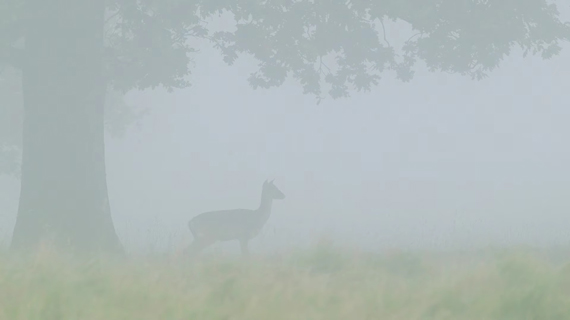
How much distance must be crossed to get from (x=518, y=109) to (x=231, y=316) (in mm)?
121376

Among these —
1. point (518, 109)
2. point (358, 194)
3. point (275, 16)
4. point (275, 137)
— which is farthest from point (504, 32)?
point (518, 109)

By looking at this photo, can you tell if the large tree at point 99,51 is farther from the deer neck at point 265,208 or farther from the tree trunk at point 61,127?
the deer neck at point 265,208

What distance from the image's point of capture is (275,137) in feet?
373

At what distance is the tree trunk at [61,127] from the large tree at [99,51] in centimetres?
2

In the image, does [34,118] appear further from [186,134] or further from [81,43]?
[186,134]

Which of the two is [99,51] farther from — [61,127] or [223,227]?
[223,227]

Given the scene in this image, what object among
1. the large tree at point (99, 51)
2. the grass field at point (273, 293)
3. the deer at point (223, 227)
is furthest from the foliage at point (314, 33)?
the grass field at point (273, 293)

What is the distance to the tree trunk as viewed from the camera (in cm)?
1661

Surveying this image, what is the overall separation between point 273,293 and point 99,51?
10423 millimetres

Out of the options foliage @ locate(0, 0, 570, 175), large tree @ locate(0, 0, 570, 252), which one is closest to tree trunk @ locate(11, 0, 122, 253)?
large tree @ locate(0, 0, 570, 252)

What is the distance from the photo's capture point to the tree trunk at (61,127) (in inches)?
654

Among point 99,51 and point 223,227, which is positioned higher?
point 99,51

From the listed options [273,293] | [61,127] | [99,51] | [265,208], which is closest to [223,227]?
[265,208]

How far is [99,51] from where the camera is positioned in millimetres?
17281
